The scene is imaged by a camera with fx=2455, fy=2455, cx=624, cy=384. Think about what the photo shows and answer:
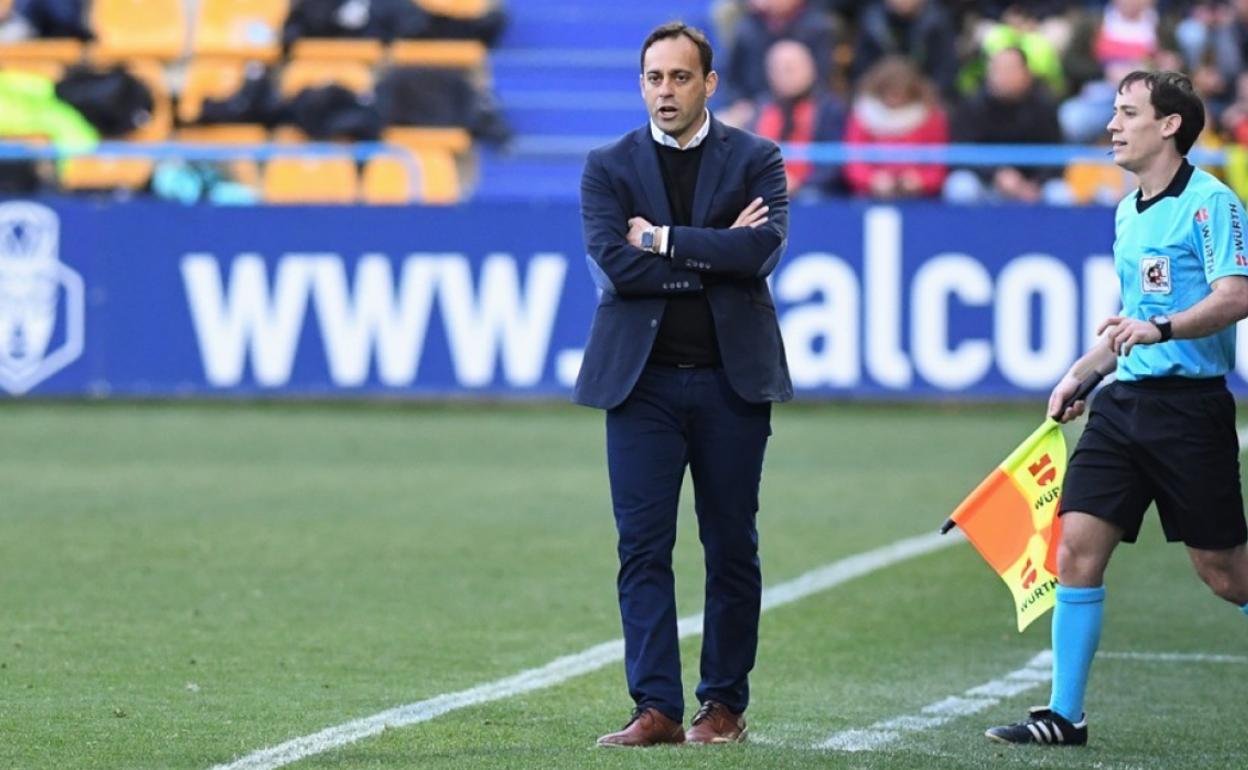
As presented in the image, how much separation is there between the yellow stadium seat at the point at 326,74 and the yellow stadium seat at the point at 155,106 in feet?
3.77

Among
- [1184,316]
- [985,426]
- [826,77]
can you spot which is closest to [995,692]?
[1184,316]

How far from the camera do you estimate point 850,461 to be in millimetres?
16219

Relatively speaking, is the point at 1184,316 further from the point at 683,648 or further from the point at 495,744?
the point at 683,648

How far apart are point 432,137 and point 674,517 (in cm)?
1550

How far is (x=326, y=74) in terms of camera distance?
23.1m

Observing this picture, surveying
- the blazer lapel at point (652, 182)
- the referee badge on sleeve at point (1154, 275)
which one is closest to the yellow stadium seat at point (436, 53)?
the blazer lapel at point (652, 182)

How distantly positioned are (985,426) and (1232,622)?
26.1 ft

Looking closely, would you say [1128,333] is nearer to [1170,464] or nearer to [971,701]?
[1170,464]

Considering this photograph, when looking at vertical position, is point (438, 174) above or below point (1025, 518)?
below

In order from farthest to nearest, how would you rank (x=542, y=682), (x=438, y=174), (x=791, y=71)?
(x=438, y=174) → (x=791, y=71) → (x=542, y=682)

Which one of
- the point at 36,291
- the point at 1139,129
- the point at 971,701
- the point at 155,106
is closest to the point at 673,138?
the point at 1139,129

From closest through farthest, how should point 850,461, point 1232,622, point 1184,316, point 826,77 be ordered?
point 1184,316 → point 1232,622 → point 850,461 → point 826,77

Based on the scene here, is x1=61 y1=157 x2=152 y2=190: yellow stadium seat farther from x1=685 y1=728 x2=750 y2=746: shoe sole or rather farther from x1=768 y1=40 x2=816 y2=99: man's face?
x1=685 y1=728 x2=750 y2=746: shoe sole

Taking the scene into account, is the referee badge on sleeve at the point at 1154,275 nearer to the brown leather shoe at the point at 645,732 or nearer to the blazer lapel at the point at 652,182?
the blazer lapel at the point at 652,182
